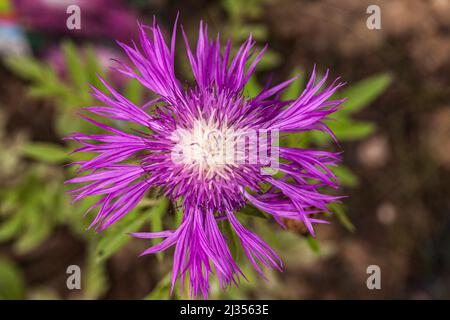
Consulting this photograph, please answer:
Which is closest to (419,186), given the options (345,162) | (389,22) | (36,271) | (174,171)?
(345,162)

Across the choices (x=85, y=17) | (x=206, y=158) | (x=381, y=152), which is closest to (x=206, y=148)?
(x=206, y=158)

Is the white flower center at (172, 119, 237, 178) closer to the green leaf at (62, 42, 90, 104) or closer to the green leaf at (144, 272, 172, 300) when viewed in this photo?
the green leaf at (144, 272, 172, 300)

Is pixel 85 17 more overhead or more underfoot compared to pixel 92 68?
more overhead

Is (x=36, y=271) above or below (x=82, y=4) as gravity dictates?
below

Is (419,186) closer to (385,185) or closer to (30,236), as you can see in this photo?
(385,185)

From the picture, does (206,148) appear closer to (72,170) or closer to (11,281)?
(72,170)

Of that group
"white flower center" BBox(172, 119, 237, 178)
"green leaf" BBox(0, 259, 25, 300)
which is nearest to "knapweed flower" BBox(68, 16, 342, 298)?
"white flower center" BBox(172, 119, 237, 178)
